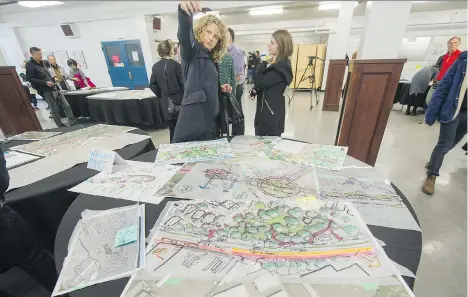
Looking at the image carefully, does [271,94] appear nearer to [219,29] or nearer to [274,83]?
[274,83]

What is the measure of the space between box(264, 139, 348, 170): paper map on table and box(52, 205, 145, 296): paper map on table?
61cm

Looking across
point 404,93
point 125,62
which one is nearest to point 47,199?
point 404,93

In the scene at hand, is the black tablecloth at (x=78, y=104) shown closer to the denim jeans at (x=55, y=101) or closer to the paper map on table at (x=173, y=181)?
the denim jeans at (x=55, y=101)

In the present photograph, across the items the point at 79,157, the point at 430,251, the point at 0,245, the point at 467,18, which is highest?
the point at 467,18

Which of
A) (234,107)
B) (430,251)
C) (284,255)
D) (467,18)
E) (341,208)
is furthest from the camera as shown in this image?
(467,18)

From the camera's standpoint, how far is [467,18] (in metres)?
5.27

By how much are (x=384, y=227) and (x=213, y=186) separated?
50cm

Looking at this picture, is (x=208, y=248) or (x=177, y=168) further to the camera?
(x=177, y=168)

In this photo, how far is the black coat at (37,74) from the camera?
2883 millimetres

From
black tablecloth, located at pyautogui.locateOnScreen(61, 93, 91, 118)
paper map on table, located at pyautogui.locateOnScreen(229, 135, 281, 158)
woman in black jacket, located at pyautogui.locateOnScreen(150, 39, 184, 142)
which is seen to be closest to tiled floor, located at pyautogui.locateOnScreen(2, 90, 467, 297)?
black tablecloth, located at pyautogui.locateOnScreen(61, 93, 91, 118)

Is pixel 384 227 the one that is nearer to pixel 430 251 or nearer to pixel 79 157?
Result: pixel 430 251

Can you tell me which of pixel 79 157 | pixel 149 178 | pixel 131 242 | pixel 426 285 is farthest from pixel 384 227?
pixel 79 157

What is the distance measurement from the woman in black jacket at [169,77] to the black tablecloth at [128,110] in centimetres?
101

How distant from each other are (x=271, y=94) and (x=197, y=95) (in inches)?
28.8
